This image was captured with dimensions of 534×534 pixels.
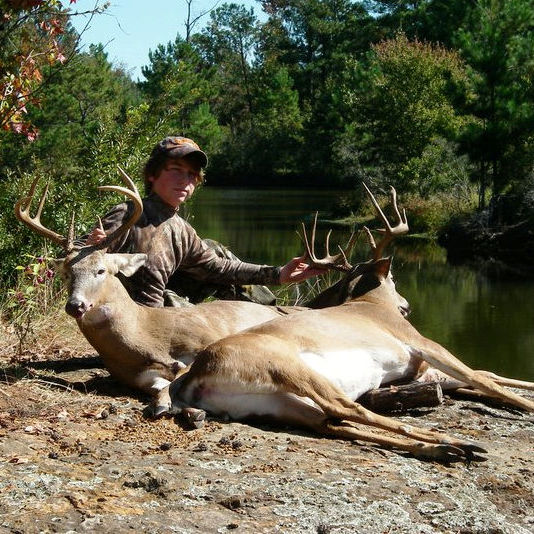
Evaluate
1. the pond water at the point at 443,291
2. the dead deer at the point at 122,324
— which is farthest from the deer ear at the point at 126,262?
the pond water at the point at 443,291

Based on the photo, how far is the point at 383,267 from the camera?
635 cm

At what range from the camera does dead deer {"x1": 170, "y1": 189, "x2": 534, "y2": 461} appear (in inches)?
178

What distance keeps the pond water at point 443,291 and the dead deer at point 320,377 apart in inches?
236

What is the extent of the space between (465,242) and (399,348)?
24558mm

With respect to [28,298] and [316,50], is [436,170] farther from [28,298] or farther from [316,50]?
[316,50]

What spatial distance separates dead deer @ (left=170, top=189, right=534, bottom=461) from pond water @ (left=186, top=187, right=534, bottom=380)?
19.6 feet

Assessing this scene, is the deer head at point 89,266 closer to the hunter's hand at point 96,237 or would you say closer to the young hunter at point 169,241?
A: the hunter's hand at point 96,237

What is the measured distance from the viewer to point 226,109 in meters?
75.2

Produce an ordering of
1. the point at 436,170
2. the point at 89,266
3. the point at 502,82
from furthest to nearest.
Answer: the point at 436,170, the point at 502,82, the point at 89,266

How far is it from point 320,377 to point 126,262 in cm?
154

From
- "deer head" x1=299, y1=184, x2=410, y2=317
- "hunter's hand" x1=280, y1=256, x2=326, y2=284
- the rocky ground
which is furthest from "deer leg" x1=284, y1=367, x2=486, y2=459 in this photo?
"hunter's hand" x1=280, y1=256, x2=326, y2=284

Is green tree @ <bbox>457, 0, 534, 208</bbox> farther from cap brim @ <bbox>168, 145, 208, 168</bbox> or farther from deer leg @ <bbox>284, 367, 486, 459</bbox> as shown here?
deer leg @ <bbox>284, 367, 486, 459</bbox>

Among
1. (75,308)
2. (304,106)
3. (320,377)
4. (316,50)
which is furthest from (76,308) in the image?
(316,50)

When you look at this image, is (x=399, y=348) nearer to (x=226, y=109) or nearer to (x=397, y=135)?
(x=397, y=135)
